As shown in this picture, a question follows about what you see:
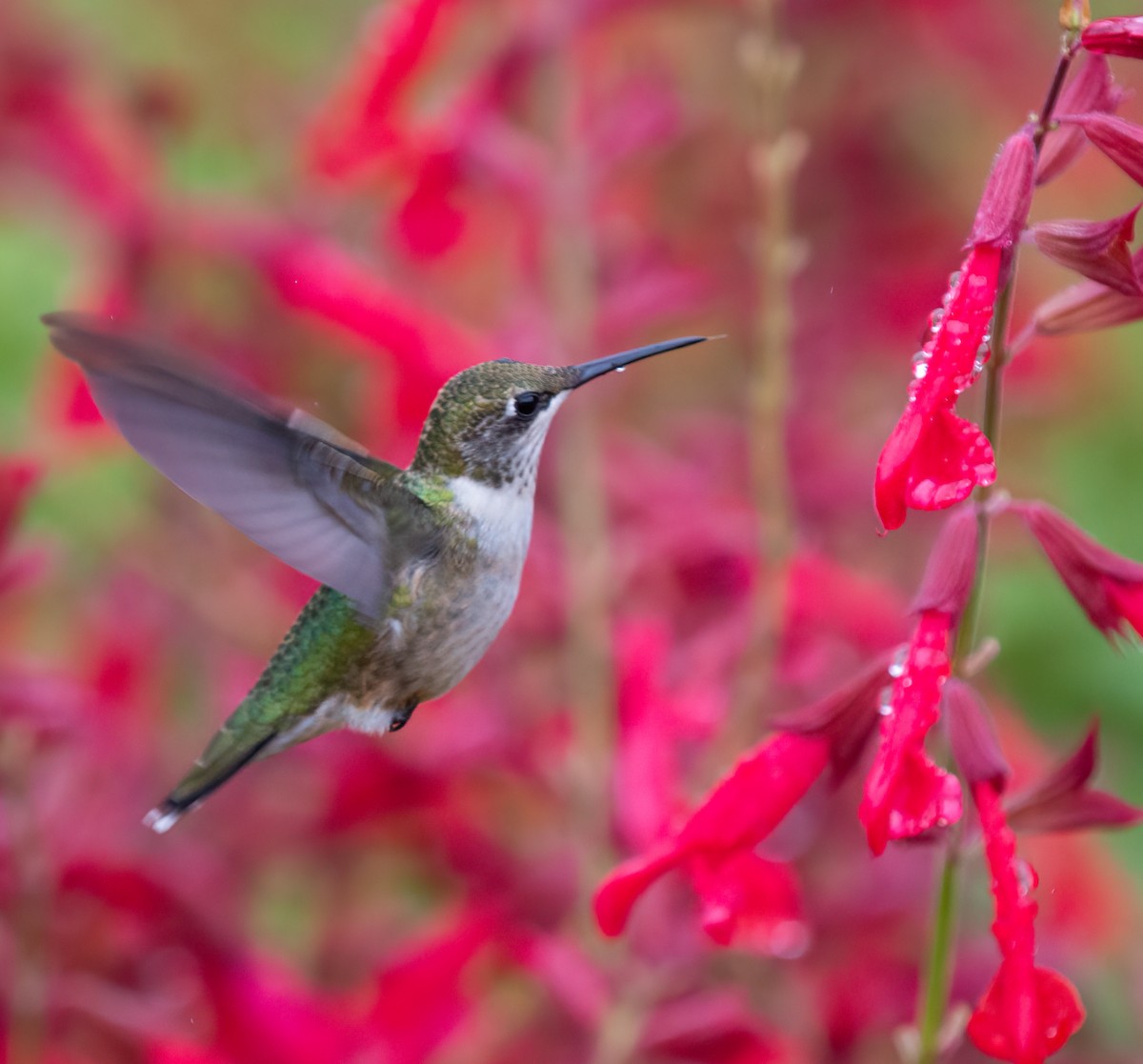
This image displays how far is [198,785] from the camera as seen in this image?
1.06 metres

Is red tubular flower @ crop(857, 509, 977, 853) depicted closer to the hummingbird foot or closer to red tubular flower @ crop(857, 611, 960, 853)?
red tubular flower @ crop(857, 611, 960, 853)

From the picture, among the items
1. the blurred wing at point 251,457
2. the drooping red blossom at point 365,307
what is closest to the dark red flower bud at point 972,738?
the blurred wing at point 251,457

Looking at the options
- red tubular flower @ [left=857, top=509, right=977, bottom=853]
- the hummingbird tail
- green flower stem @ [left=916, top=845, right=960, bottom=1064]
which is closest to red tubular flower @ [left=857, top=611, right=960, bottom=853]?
red tubular flower @ [left=857, top=509, right=977, bottom=853]

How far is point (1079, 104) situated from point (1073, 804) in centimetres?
38

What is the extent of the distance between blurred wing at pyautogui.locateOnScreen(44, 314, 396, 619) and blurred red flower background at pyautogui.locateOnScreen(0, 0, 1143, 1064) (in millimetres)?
269

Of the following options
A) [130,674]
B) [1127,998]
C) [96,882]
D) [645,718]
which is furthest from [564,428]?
[1127,998]

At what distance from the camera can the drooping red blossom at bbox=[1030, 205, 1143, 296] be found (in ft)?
2.43

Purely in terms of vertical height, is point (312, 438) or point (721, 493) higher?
point (312, 438)

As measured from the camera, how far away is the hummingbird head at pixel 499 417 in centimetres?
95

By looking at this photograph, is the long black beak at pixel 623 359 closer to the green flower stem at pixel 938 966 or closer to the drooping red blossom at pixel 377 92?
the green flower stem at pixel 938 966

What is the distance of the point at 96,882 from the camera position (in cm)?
132

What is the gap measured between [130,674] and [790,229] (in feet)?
3.23

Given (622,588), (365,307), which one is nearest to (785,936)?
(622,588)

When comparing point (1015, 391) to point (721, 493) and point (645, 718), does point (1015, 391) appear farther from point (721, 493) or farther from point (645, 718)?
point (645, 718)
